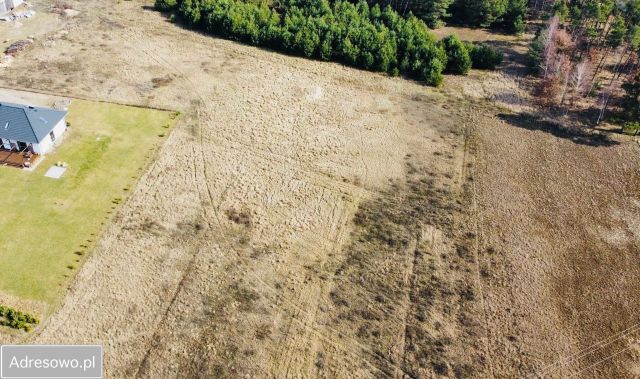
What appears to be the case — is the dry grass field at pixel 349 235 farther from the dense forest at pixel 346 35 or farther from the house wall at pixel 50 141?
the house wall at pixel 50 141

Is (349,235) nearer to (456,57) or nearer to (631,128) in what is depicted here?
(456,57)

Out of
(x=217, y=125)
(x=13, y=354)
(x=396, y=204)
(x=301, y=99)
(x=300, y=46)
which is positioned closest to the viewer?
(x=13, y=354)

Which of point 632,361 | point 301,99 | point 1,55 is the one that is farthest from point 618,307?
point 1,55

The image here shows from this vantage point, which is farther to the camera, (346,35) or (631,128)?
(346,35)

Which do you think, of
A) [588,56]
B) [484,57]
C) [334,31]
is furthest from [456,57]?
[588,56]

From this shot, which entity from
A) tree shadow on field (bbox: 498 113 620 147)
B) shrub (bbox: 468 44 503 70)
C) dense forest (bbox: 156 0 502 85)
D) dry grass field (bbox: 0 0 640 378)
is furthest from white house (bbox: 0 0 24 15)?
tree shadow on field (bbox: 498 113 620 147)

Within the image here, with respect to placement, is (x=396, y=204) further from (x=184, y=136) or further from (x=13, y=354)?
(x=13, y=354)
